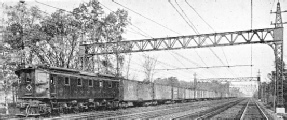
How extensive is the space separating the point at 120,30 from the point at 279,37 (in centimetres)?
2458

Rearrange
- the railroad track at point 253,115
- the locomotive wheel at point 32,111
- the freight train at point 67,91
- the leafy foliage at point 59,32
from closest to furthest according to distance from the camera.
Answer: the locomotive wheel at point 32,111
the freight train at point 67,91
the railroad track at point 253,115
the leafy foliage at point 59,32

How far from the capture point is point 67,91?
22.5 meters

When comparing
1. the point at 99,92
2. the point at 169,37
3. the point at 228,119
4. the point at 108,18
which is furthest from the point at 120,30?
the point at 228,119

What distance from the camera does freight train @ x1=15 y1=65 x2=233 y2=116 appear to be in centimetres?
2039

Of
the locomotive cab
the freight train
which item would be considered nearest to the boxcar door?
the freight train

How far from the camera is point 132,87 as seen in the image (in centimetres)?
3419

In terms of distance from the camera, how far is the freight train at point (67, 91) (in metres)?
20.4

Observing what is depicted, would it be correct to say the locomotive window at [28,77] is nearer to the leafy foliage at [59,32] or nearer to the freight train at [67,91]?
the freight train at [67,91]

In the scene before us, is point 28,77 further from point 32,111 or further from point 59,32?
point 59,32

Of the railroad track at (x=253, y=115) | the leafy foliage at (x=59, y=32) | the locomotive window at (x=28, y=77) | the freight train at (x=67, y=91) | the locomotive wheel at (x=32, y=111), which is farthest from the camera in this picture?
the leafy foliage at (x=59, y=32)

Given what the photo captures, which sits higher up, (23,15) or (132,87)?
(23,15)

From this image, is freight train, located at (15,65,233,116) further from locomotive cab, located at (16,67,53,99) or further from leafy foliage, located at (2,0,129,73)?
leafy foliage, located at (2,0,129,73)

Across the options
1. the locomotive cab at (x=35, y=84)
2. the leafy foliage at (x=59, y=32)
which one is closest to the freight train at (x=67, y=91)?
the locomotive cab at (x=35, y=84)

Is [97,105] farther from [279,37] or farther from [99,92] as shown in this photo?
[279,37]
